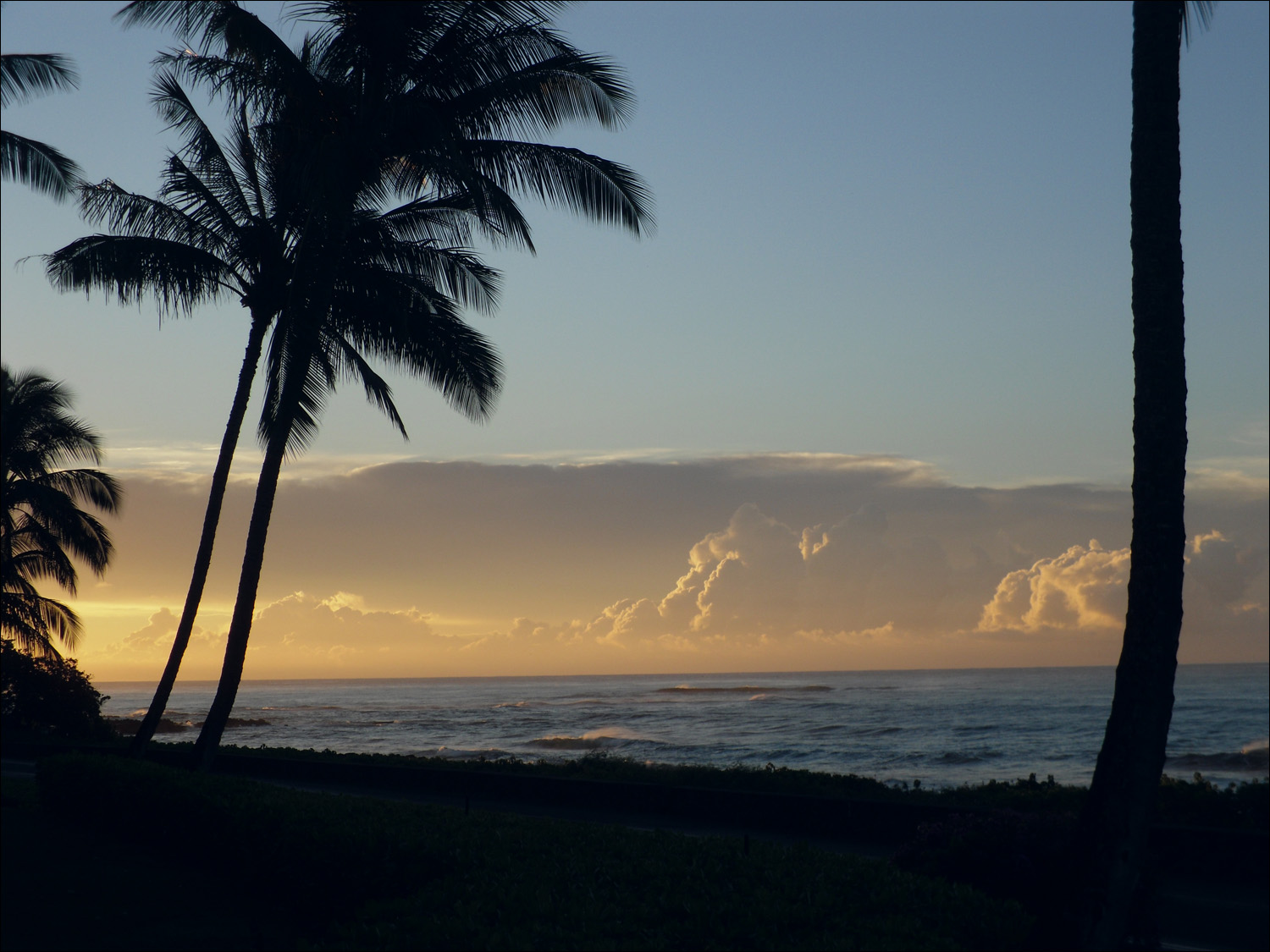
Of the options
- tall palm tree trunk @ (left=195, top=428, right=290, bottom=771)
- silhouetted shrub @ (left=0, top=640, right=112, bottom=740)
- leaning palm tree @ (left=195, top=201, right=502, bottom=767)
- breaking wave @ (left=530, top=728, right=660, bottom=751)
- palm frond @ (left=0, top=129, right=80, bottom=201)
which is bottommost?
breaking wave @ (left=530, top=728, right=660, bottom=751)

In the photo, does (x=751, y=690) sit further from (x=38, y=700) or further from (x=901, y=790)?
(x=901, y=790)

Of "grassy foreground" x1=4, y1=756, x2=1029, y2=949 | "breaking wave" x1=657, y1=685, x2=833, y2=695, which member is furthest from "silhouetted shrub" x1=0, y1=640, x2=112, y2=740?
"breaking wave" x1=657, y1=685, x2=833, y2=695

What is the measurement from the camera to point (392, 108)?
43.1 ft

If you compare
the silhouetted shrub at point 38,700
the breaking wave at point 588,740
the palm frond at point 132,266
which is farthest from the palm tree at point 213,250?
the breaking wave at point 588,740

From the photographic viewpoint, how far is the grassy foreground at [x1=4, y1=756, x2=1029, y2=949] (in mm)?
6039

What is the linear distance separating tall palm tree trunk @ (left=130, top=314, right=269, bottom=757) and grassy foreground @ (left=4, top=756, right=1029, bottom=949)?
5169 millimetres

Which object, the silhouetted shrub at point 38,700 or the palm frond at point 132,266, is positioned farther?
the silhouetted shrub at point 38,700

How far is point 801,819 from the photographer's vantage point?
13586 millimetres

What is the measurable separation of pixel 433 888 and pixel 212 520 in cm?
1032

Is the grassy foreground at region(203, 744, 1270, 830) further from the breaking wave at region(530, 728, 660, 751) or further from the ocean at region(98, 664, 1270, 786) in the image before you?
the breaking wave at region(530, 728, 660, 751)

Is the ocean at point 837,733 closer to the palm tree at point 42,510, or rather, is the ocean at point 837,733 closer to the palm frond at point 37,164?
the palm tree at point 42,510

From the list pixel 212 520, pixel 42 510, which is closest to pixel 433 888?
pixel 212 520

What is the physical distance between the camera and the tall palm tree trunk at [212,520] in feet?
50.6

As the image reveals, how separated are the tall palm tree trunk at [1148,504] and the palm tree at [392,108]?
8013mm
